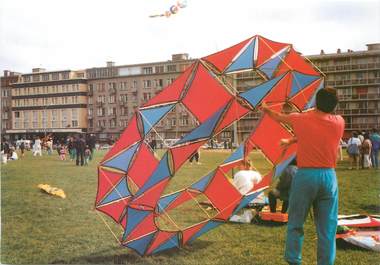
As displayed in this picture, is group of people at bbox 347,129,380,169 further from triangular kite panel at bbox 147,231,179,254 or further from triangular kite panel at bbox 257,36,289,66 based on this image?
triangular kite panel at bbox 147,231,179,254

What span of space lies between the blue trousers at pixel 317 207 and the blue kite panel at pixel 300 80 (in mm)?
2074

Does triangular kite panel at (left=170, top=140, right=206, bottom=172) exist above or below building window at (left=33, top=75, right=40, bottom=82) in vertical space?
below

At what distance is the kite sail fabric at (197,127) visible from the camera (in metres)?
5.47

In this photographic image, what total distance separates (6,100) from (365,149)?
10317mm

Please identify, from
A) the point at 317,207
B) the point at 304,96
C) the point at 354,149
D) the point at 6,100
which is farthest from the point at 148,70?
the point at 317,207

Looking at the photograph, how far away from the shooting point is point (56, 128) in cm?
1391

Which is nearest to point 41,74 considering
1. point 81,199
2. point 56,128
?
point 81,199

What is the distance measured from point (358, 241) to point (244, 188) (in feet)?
7.16

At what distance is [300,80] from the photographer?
6039mm

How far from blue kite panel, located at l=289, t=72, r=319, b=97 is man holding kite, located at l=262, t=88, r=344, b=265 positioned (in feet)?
5.83

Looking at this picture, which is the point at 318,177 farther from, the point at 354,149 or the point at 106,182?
the point at 354,149

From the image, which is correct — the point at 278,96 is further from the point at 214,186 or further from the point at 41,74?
the point at 41,74

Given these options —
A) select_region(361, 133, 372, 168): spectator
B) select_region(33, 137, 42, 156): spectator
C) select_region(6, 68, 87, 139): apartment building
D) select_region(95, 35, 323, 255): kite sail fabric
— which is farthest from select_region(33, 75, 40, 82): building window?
select_region(361, 133, 372, 168): spectator

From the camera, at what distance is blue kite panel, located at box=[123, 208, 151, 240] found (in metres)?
5.75
